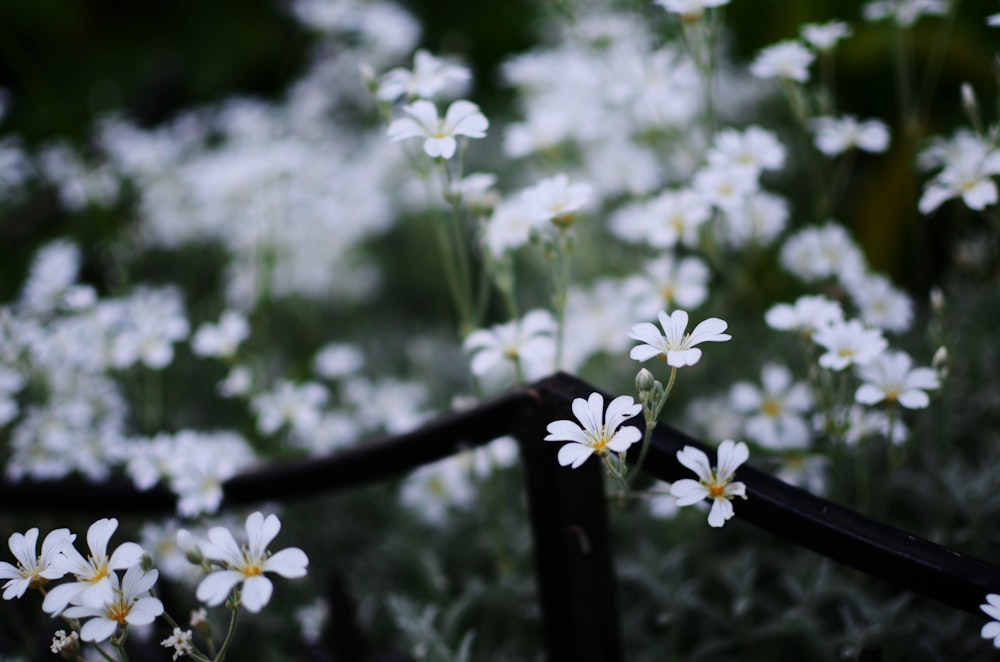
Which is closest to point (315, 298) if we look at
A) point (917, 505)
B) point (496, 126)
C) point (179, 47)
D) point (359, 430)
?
point (359, 430)

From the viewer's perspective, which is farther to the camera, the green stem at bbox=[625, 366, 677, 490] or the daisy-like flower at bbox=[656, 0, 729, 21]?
the daisy-like flower at bbox=[656, 0, 729, 21]

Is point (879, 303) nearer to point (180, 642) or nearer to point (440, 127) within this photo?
point (440, 127)

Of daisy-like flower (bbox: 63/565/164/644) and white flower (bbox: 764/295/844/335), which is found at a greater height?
daisy-like flower (bbox: 63/565/164/644)

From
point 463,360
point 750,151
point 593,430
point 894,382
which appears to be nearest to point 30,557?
point 593,430

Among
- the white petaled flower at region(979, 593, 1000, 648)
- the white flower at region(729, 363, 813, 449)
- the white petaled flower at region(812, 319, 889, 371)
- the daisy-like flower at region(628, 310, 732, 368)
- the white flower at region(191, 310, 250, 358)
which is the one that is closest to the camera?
the white petaled flower at region(979, 593, 1000, 648)

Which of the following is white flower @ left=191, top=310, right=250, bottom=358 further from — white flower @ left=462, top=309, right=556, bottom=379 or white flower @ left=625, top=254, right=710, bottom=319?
white flower @ left=625, top=254, right=710, bottom=319

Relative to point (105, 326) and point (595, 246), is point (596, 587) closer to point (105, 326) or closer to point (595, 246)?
point (105, 326)

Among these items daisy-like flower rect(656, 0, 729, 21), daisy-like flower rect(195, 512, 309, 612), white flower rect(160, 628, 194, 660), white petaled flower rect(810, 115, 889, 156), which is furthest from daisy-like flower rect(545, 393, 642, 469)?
white petaled flower rect(810, 115, 889, 156)

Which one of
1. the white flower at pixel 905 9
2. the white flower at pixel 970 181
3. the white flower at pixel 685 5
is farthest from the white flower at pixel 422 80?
the white flower at pixel 905 9

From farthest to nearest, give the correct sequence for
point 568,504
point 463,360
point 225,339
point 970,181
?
point 463,360, point 225,339, point 970,181, point 568,504
